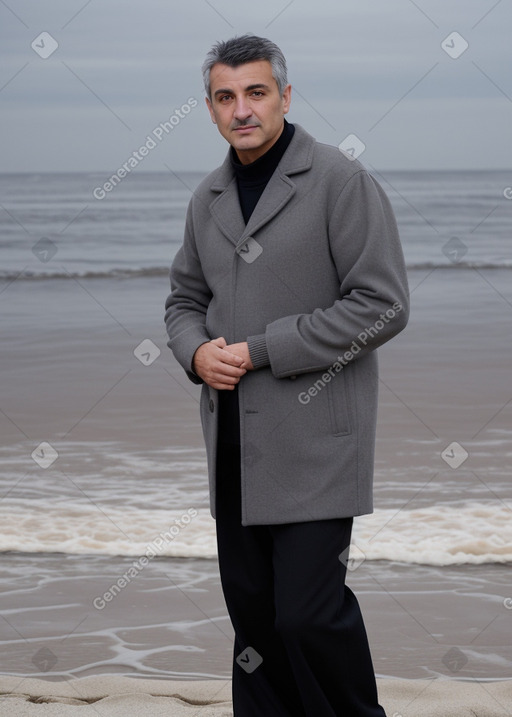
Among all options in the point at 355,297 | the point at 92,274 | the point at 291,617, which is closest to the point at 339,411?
the point at 355,297

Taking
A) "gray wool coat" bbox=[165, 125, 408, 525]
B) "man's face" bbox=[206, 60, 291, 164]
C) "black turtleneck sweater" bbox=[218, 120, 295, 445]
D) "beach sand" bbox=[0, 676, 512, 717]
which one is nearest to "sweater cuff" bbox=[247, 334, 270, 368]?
"gray wool coat" bbox=[165, 125, 408, 525]

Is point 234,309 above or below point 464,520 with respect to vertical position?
above

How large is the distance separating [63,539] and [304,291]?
268cm

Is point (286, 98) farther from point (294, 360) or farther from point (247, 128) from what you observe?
point (294, 360)

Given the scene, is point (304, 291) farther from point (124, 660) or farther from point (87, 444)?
point (87, 444)

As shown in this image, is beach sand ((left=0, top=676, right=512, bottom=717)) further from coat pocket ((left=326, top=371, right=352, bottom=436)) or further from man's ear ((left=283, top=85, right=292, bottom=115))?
man's ear ((left=283, top=85, right=292, bottom=115))

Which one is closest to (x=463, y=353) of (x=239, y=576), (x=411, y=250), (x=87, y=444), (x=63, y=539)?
(x=87, y=444)

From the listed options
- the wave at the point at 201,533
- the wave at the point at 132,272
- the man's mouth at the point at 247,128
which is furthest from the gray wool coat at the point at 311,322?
the wave at the point at 132,272

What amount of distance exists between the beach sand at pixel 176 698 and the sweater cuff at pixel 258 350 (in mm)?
1145

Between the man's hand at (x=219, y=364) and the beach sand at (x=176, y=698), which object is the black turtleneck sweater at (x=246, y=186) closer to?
the man's hand at (x=219, y=364)

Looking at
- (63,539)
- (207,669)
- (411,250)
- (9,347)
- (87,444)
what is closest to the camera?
(207,669)

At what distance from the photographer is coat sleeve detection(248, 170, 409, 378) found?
Result: 210 centimetres

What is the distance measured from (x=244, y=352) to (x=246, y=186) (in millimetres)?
398

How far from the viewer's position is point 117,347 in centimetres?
875
